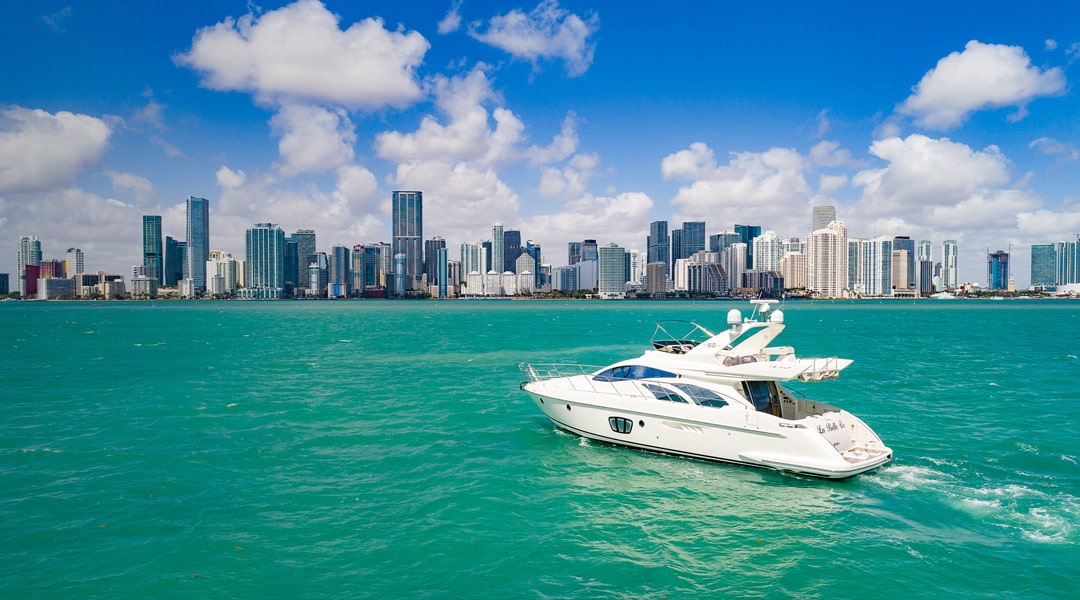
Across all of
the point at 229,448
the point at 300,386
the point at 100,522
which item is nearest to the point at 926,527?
the point at 100,522

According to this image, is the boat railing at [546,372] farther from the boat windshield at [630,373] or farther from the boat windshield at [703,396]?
the boat windshield at [703,396]

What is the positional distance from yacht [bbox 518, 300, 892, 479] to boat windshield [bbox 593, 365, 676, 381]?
1.5 inches

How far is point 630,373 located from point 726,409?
4.13 m

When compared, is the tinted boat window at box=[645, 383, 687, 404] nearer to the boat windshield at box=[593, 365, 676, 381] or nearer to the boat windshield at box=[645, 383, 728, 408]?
the boat windshield at box=[645, 383, 728, 408]

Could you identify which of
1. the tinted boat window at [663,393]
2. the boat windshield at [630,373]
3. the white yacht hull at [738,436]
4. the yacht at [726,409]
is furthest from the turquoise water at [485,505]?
the boat windshield at [630,373]

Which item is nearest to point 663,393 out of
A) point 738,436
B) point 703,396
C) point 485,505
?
point 703,396

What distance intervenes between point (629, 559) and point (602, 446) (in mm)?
8998

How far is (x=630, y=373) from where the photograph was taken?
74.9 ft

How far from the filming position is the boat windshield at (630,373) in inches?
876

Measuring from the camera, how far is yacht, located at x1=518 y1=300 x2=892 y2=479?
746 inches

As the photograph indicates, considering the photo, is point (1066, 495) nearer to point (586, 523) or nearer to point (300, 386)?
point (586, 523)

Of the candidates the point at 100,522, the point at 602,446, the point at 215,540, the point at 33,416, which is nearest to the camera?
the point at 215,540

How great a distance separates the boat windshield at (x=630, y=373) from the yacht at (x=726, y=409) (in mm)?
38

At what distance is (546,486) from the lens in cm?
1864
